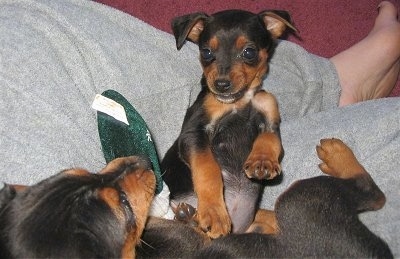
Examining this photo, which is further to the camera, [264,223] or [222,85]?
[264,223]

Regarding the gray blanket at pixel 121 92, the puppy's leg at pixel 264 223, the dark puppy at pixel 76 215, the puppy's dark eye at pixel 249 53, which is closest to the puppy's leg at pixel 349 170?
the gray blanket at pixel 121 92

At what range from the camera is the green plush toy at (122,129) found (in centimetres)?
309

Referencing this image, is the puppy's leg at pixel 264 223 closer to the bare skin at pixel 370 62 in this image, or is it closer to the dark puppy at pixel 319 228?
the dark puppy at pixel 319 228

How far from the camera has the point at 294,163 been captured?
372cm

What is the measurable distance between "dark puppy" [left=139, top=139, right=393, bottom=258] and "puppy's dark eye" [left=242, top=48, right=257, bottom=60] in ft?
3.07

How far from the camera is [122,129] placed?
3100 millimetres

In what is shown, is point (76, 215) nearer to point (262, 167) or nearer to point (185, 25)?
point (262, 167)

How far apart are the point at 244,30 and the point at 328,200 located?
1282 mm

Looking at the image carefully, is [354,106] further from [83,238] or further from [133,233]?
[83,238]

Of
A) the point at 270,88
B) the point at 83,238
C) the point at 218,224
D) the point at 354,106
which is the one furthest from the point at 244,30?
the point at 83,238

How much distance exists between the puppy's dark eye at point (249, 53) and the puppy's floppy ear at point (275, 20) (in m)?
0.34

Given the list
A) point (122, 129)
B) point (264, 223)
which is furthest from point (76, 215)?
point (264, 223)

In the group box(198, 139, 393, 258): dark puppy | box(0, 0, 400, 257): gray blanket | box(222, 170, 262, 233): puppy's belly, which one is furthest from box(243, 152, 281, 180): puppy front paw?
box(0, 0, 400, 257): gray blanket

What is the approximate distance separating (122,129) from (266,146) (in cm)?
89
